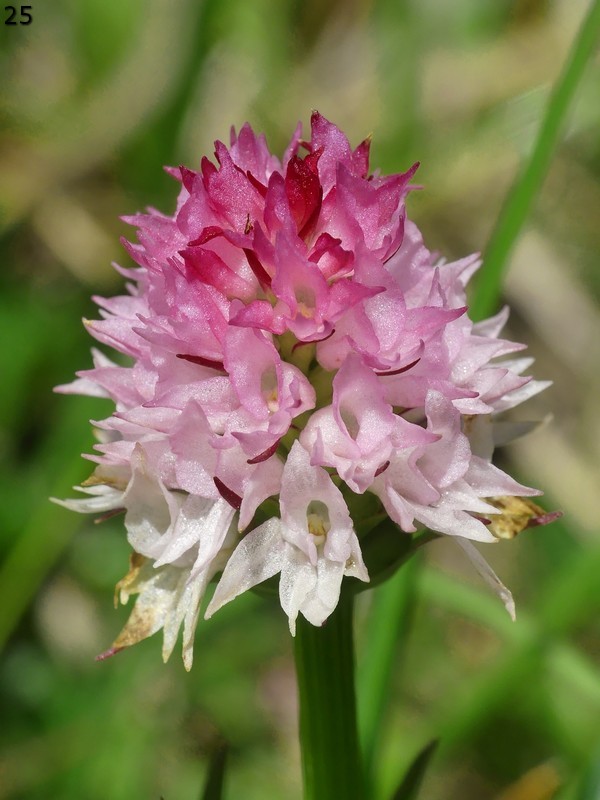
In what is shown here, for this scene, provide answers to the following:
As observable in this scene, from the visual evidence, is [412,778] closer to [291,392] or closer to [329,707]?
[329,707]

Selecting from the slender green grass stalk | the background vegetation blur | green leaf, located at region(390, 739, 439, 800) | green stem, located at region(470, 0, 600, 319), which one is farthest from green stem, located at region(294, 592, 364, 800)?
green stem, located at region(470, 0, 600, 319)

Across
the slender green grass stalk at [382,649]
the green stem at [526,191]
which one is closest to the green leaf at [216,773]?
the slender green grass stalk at [382,649]

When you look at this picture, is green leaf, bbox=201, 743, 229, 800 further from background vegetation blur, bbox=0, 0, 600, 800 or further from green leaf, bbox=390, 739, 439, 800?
background vegetation blur, bbox=0, 0, 600, 800

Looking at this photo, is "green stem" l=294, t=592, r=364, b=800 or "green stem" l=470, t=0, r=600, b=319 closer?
"green stem" l=294, t=592, r=364, b=800

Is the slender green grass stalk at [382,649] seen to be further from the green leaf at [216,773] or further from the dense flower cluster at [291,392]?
the dense flower cluster at [291,392]

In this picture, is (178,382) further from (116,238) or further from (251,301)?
(116,238)
